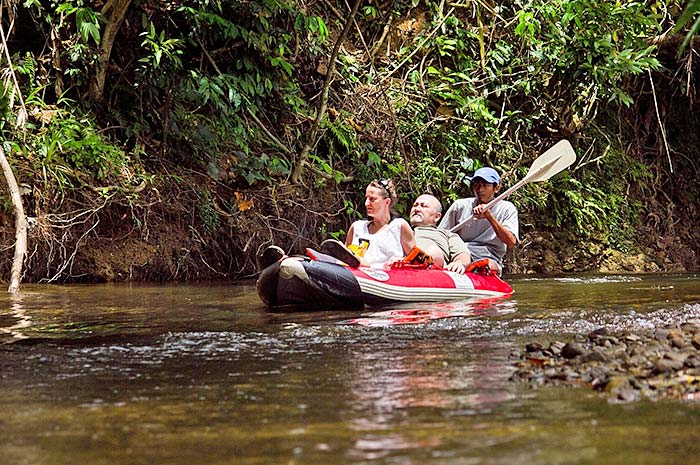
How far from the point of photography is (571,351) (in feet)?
9.04

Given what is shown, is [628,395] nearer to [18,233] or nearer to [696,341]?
[696,341]

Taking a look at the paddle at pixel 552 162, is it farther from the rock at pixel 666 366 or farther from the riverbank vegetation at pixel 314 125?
the rock at pixel 666 366

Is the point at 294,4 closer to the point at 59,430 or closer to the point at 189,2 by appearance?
the point at 189,2

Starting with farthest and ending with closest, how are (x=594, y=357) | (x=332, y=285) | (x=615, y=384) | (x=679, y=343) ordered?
Answer: 1. (x=332, y=285)
2. (x=679, y=343)
3. (x=594, y=357)
4. (x=615, y=384)

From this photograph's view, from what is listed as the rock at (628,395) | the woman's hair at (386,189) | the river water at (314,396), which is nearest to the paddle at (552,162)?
the woman's hair at (386,189)

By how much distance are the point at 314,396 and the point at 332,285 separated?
2.87m

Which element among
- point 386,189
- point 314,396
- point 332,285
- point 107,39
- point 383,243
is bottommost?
point 314,396

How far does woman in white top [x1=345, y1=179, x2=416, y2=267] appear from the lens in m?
5.80

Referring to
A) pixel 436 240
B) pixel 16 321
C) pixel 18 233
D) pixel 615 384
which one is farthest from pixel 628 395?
pixel 18 233

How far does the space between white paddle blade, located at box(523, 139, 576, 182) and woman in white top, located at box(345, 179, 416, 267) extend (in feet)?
7.29

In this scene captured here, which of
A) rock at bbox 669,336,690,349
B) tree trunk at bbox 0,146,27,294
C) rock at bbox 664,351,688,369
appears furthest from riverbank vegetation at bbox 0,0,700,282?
rock at bbox 664,351,688,369

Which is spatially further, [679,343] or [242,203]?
[242,203]

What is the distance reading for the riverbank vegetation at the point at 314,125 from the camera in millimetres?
7621

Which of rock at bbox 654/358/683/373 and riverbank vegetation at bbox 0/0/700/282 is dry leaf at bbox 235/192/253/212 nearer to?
riverbank vegetation at bbox 0/0/700/282
